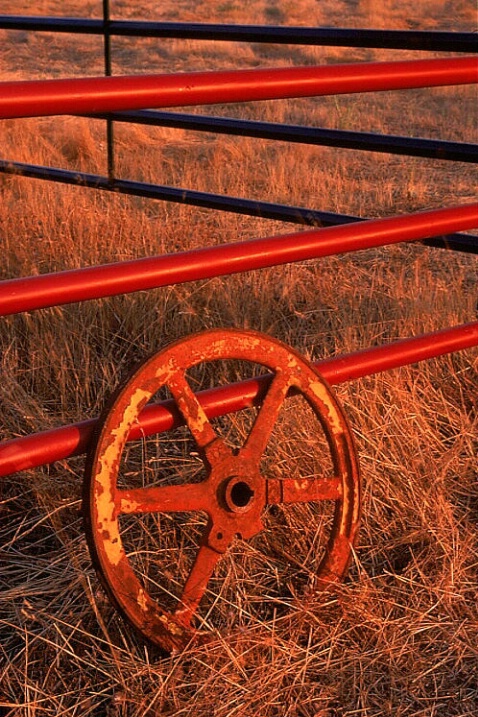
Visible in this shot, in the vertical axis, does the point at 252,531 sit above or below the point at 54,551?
above

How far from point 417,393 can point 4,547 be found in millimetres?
1385

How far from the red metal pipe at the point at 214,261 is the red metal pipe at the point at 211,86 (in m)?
0.32

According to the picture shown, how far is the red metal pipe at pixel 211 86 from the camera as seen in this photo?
208cm

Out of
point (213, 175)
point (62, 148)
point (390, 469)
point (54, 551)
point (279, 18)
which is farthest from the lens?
point (279, 18)

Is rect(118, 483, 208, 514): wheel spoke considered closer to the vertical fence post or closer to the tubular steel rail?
the tubular steel rail

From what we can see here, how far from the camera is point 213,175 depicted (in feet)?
25.7

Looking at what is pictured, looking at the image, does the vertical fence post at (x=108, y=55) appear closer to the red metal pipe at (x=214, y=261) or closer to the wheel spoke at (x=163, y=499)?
the red metal pipe at (x=214, y=261)

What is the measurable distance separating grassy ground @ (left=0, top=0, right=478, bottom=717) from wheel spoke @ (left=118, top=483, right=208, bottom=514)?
0.20 m

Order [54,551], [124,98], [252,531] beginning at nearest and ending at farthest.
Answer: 1. [124,98]
2. [252,531]
3. [54,551]

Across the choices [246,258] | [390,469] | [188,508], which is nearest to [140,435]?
[188,508]

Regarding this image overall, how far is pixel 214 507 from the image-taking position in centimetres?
233

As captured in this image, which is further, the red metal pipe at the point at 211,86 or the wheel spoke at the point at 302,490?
the wheel spoke at the point at 302,490

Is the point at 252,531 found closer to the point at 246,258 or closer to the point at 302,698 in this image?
the point at 302,698

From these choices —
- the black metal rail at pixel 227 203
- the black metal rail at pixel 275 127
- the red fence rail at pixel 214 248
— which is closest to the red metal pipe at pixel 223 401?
the red fence rail at pixel 214 248
